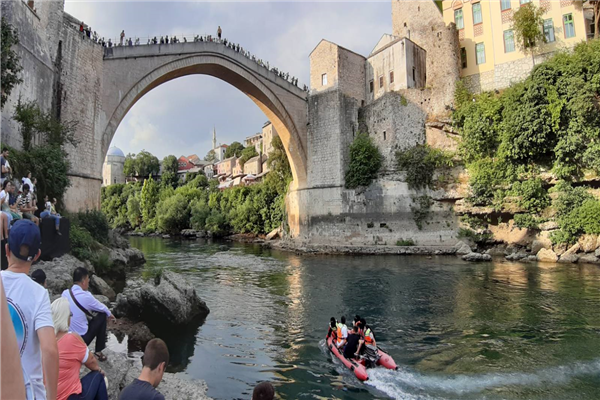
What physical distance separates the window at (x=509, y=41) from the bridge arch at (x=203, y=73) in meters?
13.5

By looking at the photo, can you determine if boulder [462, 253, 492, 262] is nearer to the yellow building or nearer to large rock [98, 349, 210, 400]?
the yellow building

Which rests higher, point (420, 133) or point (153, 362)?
point (420, 133)

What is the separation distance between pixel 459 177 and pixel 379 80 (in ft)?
31.7

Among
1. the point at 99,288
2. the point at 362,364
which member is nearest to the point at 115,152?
the point at 99,288

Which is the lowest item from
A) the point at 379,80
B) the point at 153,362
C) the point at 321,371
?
the point at 321,371

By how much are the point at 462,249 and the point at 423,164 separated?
592 cm

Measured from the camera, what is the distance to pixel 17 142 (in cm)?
1295

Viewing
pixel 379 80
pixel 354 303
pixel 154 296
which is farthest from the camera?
pixel 379 80

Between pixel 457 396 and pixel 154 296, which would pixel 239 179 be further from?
pixel 457 396

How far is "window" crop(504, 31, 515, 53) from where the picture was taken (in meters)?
22.8

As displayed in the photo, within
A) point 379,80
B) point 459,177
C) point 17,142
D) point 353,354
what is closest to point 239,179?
point 379,80

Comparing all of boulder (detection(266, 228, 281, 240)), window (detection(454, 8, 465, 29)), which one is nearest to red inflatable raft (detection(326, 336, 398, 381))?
window (detection(454, 8, 465, 29))

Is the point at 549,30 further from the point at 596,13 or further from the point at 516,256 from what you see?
the point at 516,256

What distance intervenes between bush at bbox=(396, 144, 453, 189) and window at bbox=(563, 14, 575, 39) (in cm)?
887
